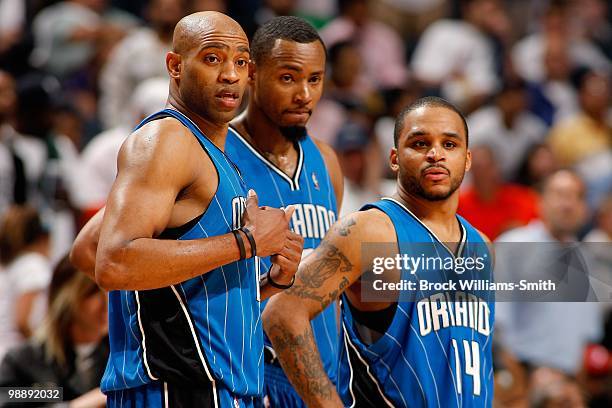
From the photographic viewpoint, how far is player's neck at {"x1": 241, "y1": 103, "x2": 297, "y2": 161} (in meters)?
5.37

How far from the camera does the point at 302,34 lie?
204 inches

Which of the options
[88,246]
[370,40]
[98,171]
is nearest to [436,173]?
[88,246]

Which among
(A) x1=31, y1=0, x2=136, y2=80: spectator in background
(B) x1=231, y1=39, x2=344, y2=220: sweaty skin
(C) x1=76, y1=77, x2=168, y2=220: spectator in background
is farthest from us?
(A) x1=31, y1=0, x2=136, y2=80: spectator in background

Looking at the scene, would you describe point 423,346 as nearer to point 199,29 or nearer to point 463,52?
point 199,29

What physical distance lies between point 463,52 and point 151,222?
9216 millimetres

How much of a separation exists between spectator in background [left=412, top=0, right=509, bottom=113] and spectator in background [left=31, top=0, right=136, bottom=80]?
347 centimetres

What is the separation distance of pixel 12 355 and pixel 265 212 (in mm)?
2489

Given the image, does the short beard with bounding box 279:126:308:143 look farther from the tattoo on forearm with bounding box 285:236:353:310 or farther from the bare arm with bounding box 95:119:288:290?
the bare arm with bounding box 95:119:288:290

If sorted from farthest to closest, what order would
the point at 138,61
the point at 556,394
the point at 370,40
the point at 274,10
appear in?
the point at 370,40 → the point at 274,10 → the point at 138,61 → the point at 556,394

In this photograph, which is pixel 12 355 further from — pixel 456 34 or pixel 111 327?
pixel 456 34

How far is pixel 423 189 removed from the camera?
471 centimetres

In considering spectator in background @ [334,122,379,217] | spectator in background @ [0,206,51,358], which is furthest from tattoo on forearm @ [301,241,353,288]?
spectator in background @ [334,122,379,217]

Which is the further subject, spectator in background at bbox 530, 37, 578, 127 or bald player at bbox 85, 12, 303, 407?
spectator in background at bbox 530, 37, 578, 127

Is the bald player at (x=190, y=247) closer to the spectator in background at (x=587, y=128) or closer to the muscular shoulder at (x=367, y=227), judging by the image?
the muscular shoulder at (x=367, y=227)
